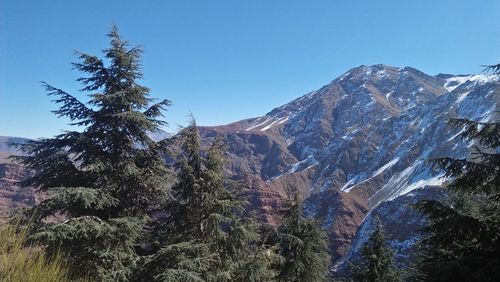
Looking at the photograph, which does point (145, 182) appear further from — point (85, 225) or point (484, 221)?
A: point (484, 221)

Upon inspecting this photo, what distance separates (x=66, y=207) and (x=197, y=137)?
411 cm

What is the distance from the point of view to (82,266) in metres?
9.97

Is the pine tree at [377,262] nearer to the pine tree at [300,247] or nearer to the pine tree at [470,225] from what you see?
the pine tree at [300,247]

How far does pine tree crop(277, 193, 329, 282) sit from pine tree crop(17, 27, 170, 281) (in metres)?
8.82

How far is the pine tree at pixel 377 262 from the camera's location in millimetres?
24188

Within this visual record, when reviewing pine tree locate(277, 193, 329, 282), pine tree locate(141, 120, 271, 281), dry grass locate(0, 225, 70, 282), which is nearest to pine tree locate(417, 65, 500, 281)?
pine tree locate(141, 120, 271, 281)

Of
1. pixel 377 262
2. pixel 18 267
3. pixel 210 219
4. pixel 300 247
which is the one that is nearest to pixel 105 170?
pixel 210 219

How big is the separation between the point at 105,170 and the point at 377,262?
18.6m

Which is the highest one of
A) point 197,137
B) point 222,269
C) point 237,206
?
point 197,137

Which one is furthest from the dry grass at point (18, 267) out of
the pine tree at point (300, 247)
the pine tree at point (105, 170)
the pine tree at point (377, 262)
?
the pine tree at point (377, 262)

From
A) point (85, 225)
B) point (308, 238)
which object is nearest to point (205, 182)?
point (85, 225)

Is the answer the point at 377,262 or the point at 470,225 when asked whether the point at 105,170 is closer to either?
the point at 470,225

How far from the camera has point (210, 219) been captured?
11.4 m

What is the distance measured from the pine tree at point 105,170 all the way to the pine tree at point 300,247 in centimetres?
882
